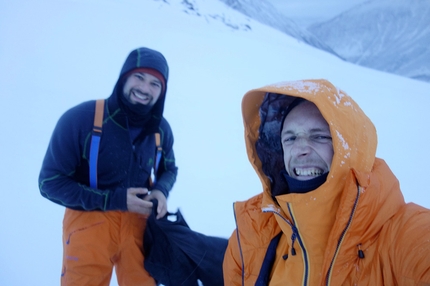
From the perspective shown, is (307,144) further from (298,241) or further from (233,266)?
(233,266)

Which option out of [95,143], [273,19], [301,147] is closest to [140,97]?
[95,143]

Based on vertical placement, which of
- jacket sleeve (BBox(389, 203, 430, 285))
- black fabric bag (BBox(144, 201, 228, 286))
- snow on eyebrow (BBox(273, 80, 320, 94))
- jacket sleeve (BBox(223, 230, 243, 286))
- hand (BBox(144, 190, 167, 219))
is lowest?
black fabric bag (BBox(144, 201, 228, 286))

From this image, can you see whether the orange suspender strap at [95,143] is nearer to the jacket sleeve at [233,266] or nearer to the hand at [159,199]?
the hand at [159,199]

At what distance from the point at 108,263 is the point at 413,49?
49.8 meters

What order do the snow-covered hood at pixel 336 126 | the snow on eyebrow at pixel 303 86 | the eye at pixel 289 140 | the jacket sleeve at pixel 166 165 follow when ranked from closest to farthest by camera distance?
the snow-covered hood at pixel 336 126, the snow on eyebrow at pixel 303 86, the eye at pixel 289 140, the jacket sleeve at pixel 166 165

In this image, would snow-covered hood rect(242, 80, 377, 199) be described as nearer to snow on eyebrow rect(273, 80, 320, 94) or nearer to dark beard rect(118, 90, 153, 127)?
snow on eyebrow rect(273, 80, 320, 94)

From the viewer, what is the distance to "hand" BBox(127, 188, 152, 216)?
4.91 ft

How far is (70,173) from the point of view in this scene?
1.51 meters

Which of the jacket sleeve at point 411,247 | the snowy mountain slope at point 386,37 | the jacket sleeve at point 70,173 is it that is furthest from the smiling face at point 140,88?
the snowy mountain slope at point 386,37

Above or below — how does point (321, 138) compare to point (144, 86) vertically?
below

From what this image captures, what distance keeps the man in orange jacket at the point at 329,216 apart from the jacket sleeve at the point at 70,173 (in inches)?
28.4

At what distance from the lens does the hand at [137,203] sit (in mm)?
1497

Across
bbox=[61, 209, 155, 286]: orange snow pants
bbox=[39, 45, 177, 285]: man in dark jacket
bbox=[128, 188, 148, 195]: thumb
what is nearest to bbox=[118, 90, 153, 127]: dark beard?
bbox=[39, 45, 177, 285]: man in dark jacket

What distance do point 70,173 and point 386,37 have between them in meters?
56.8
